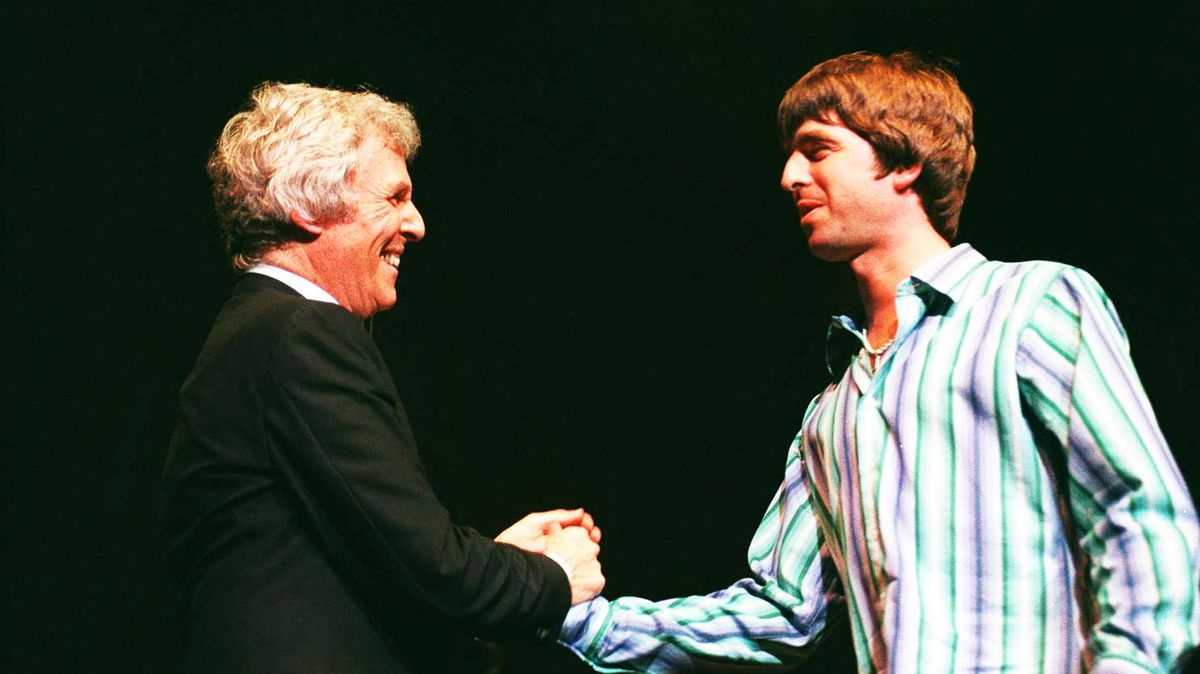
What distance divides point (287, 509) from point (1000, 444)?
96cm

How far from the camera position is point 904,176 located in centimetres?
188

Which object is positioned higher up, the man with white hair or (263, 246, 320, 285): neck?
(263, 246, 320, 285): neck

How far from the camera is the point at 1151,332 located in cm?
261

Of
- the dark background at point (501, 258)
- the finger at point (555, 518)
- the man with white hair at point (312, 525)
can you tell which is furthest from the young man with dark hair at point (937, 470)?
the dark background at point (501, 258)

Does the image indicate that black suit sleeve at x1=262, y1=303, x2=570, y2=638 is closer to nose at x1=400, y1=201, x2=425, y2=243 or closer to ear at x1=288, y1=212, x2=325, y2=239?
ear at x1=288, y1=212, x2=325, y2=239

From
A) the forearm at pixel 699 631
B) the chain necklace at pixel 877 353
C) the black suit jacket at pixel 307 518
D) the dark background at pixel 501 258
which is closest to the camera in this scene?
the black suit jacket at pixel 307 518

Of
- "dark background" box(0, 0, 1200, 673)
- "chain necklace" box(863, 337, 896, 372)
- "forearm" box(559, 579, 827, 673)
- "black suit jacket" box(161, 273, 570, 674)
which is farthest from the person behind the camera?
"dark background" box(0, 0, 1200, 673)

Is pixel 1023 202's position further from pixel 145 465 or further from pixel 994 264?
pixel 145 465

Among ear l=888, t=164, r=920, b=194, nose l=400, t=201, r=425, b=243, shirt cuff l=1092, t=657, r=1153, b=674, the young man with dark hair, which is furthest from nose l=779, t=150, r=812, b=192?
shirt cuff l=1092, t=657, r=1153, b=674

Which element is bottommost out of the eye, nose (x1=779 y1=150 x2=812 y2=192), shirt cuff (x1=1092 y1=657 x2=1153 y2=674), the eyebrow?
shirt cuff (x1=1092 y1=657 x2=1153 y2=674)

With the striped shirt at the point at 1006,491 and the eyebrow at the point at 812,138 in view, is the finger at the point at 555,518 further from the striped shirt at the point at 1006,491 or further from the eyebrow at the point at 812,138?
the eyebrow at the point at 812,138

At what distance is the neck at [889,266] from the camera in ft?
6.14

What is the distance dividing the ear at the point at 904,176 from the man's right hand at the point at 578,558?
28.8 inches

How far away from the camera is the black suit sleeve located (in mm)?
1658
